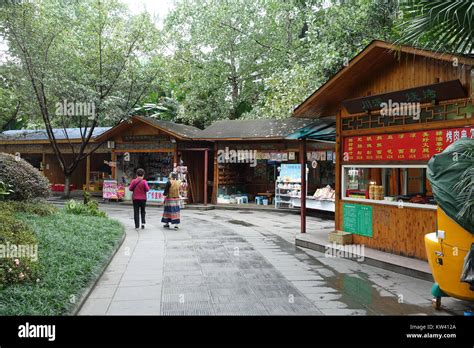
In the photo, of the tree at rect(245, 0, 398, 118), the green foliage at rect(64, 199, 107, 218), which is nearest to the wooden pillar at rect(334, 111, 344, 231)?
the tree at rect(245, 0, 398, 118)

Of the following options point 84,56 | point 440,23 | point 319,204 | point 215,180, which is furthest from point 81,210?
point 440,23

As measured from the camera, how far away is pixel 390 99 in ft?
26.0

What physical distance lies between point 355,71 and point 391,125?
1309 millimetres

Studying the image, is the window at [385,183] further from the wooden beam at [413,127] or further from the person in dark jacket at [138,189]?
the person in dark jacket at [138,189]

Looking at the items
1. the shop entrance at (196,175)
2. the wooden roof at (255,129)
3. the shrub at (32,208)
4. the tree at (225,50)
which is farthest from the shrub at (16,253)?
the tree at (225,50)

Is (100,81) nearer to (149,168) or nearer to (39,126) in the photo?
(149,168)

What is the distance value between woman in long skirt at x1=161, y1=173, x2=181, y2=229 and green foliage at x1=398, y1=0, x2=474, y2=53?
7152mm

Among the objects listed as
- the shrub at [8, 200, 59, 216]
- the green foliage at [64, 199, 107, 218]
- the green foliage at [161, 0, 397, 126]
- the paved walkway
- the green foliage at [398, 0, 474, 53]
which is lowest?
the paved walkway

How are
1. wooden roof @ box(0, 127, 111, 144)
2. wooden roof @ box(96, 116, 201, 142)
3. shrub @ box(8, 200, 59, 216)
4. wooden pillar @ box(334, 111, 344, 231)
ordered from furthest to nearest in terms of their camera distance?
1. wooden roof @ box(0, 127, 111, 144)
2. wooden roof @ box(96, 116, 201, 142)
3. shrub @ box(8, 200, 59, 216)
4. wooden pillar @ box(334, 111, 344, 231)

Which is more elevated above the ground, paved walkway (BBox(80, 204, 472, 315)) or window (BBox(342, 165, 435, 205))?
window (BBox(342, 165, 435, 205))

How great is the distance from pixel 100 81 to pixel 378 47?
15.0m

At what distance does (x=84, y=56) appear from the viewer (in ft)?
63.5

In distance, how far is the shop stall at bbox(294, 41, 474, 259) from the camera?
6965 mm

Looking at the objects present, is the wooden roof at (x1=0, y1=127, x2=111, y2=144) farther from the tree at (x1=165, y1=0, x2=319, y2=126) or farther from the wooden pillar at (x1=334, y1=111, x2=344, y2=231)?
the wooden pillar at (x1=334, y1=111, x2=344, y2=231)
